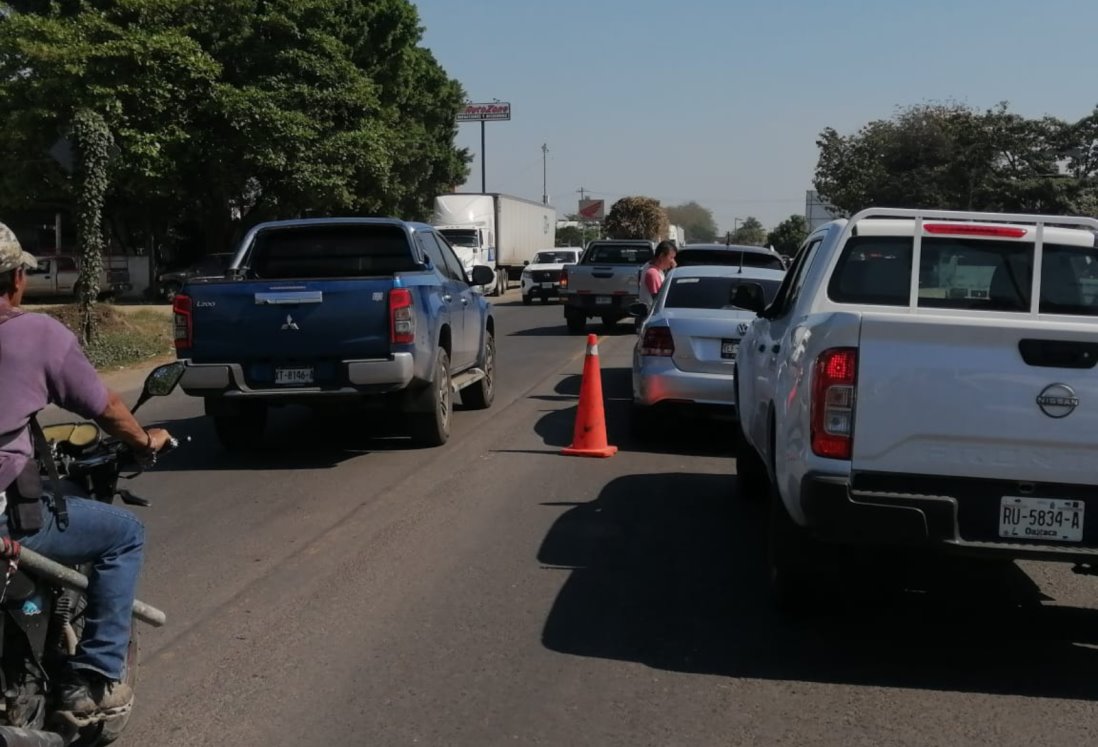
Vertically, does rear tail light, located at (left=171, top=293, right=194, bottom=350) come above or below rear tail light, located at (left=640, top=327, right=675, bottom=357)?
above

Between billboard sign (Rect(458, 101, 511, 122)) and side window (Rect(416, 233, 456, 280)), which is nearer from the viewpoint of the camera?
side window (Rect(416, 233, 456, 280))

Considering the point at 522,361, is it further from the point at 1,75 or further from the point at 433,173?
the point at 433,173

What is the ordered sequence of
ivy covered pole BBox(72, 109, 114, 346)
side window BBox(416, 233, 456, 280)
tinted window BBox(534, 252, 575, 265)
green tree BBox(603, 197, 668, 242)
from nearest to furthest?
side window BBox(416, 233, 456, 280) → ivy covered pole BBox(72, 109, 114, 346) → tinted window BBox(534, 252, 575, 265) → green tree BBox(603, 197, 668, 242)

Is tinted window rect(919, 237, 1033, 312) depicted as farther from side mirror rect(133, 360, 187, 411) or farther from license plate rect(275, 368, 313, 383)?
license plate rect(275, 368, 313, 383)

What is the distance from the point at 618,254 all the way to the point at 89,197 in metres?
10.9

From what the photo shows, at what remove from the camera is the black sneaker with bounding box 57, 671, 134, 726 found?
12.7ft

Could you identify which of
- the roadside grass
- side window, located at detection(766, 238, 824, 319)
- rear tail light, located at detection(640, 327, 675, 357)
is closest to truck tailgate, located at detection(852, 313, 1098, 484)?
side window, located at detection(766, 238, 824, 319)

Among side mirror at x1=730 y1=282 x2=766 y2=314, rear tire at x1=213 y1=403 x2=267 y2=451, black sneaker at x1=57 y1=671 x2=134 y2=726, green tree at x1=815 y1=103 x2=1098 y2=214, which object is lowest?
rear tire at x1=213 y1=403 x2=267 y2=451

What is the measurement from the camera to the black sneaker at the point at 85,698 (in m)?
3.87

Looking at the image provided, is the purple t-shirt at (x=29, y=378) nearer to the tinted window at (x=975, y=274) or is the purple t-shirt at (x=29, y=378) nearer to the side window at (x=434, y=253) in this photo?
the tinted window at (x=975, y=274)

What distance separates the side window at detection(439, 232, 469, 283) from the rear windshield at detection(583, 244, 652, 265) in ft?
41.3

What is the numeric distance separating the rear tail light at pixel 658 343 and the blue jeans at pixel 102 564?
6.84 m

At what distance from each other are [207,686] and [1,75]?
99.2 feet

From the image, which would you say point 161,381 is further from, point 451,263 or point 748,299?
point 451,263
